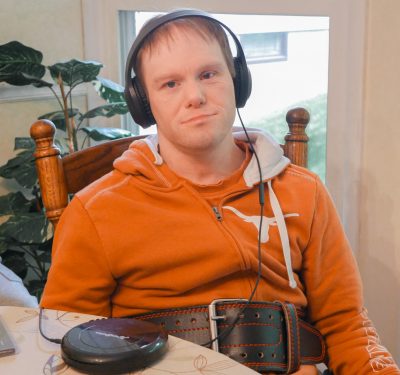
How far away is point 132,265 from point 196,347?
0.33 m

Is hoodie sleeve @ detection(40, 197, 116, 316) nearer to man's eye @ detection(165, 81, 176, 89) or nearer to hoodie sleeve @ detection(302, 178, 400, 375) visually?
man's eye @ detection(165, 81, 176, 89)

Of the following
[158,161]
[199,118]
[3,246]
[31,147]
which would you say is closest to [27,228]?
[3,246]

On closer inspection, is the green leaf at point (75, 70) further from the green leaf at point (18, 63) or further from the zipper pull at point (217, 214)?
the zipper pull at point (217, 214)


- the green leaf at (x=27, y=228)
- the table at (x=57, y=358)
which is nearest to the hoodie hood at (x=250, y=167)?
the table at (x=57, y=358)

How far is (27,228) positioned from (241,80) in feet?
2.68

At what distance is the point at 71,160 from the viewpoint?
1.22m

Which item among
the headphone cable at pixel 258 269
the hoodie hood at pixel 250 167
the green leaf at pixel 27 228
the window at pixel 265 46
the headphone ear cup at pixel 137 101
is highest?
the window at pixel 265 46

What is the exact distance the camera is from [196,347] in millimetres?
741

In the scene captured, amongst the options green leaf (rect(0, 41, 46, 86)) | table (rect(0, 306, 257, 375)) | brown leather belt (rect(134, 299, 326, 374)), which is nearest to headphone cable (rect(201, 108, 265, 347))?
brown leather belt (rect(134, 299, 326, 374))

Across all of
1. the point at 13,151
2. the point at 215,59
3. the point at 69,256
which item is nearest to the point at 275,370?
the point at 69,256

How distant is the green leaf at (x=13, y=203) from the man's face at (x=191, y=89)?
2.87 feet

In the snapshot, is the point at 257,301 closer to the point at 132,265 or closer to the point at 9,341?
the point at 132,265

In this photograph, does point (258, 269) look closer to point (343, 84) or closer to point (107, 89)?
point (343, 84)

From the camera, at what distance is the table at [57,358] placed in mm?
685
